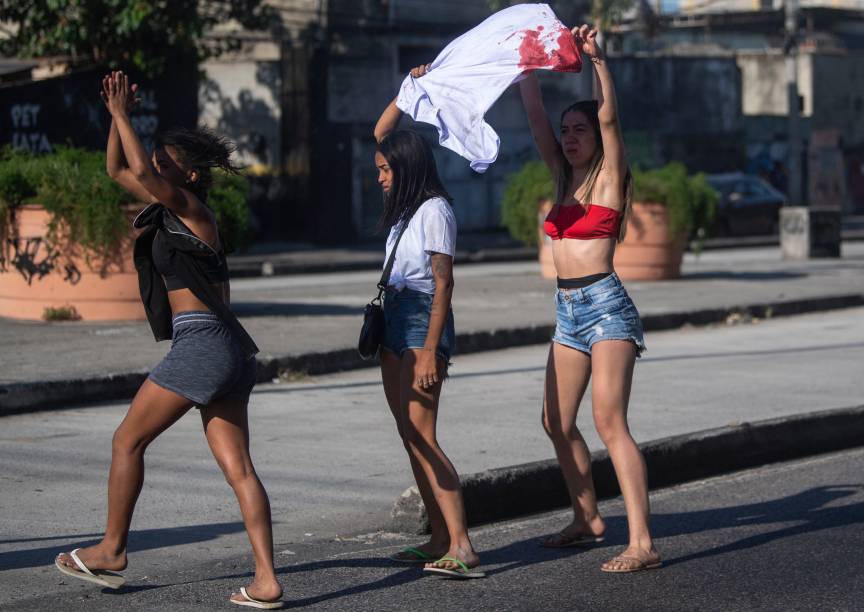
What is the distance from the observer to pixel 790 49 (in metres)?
36.9

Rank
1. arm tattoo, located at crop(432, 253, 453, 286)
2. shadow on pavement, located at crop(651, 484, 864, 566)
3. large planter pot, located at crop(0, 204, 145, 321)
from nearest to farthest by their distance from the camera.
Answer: arm tattoo, located at crop(432, 253, 453, 286), shadow on pavement, located at crop(651, 484, 864, 566), large planter pot, located at crop(0, 204, 145, 321)

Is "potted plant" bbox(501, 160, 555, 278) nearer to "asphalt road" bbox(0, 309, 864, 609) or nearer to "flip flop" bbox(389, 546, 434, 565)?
"asphalt road" bbox(0, 309, 864, 609)

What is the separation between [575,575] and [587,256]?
122 centimetres

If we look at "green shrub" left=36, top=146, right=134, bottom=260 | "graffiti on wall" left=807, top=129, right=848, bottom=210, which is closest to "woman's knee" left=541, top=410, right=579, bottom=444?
"green shrub" left=36, top=146, right=134, bottom=260

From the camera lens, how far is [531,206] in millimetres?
20906

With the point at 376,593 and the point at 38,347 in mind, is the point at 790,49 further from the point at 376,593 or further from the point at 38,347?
the point at 376,593

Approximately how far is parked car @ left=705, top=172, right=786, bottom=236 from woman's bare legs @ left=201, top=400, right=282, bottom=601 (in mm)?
32515

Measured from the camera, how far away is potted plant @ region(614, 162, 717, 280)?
19.6m

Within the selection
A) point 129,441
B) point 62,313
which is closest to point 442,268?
point 129,441

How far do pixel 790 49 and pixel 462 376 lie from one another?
27.8m

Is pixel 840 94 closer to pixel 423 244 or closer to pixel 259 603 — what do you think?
pixel 423 244

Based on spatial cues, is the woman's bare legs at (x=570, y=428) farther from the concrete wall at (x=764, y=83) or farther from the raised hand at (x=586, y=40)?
the concrete wall at (x=764, y=83)

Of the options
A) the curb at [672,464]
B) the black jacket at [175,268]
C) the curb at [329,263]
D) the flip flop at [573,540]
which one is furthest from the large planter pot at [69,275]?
the curb at [329,263]

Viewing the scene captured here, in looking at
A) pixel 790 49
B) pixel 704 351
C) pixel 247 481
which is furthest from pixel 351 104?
pixel 247 481
